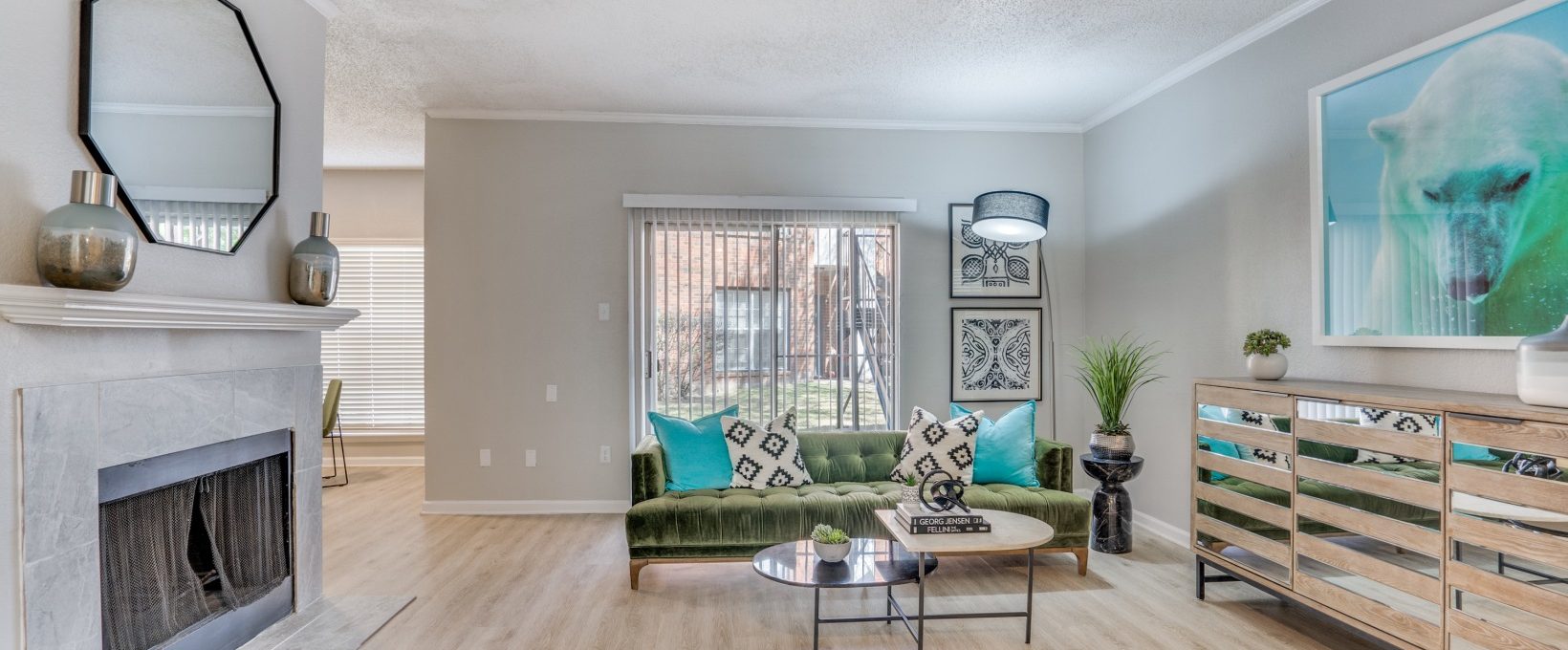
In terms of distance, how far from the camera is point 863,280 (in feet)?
16.6

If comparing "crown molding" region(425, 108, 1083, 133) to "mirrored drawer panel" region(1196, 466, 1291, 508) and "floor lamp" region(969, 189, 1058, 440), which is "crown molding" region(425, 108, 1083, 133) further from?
"mirrored drawer panel" region(1196, 466, 1291, 508)

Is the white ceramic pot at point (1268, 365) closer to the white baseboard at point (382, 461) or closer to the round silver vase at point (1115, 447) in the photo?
the round silver vase at point (1115, 447)

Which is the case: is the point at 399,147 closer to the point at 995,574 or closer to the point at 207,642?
the point at 207,642

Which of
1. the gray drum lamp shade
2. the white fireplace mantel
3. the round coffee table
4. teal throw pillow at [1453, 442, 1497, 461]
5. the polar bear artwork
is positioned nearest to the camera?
the white fireplace mantel

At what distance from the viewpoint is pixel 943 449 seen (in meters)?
3.90

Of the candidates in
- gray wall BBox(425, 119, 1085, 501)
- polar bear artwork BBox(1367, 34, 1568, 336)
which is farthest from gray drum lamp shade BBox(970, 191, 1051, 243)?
polar bear artwork BBox(1367, 34, 1568, 336)

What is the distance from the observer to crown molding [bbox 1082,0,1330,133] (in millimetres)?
3314

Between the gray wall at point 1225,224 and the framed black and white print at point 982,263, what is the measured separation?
484 mm

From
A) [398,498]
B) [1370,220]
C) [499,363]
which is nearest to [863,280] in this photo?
[499,363]

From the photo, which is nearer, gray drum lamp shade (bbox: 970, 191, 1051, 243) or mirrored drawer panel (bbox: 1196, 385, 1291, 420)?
mirrored drawer panel (bbox: 1196, 385, 1291, 420)

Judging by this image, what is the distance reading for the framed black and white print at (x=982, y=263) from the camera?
511 cm

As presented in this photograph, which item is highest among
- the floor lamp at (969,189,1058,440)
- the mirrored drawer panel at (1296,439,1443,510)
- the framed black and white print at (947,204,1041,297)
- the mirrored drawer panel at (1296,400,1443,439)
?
the floor lamp at (969,189,1058,440)

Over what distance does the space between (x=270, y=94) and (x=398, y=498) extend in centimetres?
330

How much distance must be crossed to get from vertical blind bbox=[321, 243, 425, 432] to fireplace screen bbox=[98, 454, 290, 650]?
3692 mm
